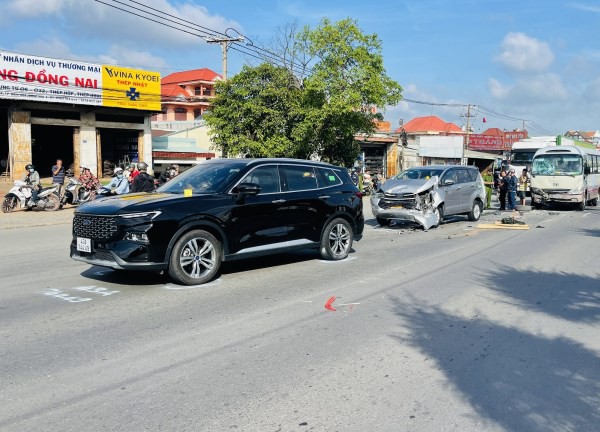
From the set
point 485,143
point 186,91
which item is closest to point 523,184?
point 485,143

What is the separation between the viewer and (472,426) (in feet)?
11.9

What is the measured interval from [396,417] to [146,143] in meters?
32.3

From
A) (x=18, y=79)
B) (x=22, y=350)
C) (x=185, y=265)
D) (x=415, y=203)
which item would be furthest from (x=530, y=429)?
(x=18, y=79)

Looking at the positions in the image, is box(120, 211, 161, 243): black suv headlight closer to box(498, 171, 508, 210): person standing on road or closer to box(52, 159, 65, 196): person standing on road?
box(52, 159, 65, 196): person standing on road

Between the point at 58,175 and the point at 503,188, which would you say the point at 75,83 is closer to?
the point at 58,175

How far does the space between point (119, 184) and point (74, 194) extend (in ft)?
11.7

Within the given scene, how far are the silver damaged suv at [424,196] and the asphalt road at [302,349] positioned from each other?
552cm

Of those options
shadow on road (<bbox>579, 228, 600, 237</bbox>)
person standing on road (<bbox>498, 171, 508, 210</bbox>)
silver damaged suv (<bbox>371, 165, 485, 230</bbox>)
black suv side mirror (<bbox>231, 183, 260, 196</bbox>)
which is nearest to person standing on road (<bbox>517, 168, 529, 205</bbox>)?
person standing on road (<bbox>498, 171, 508, 210</bbox>)

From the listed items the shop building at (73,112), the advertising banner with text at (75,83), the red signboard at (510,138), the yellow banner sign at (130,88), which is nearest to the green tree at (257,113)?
the yellow banner sign at (130,88)

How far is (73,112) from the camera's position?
29.8m

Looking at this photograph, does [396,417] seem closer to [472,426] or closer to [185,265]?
[472,426]

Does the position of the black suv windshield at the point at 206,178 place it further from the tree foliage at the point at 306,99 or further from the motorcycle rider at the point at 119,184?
the tree foliage at the point at 306,99

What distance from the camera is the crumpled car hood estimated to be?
48.6 ft

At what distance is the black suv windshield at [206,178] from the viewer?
27.0 ft
